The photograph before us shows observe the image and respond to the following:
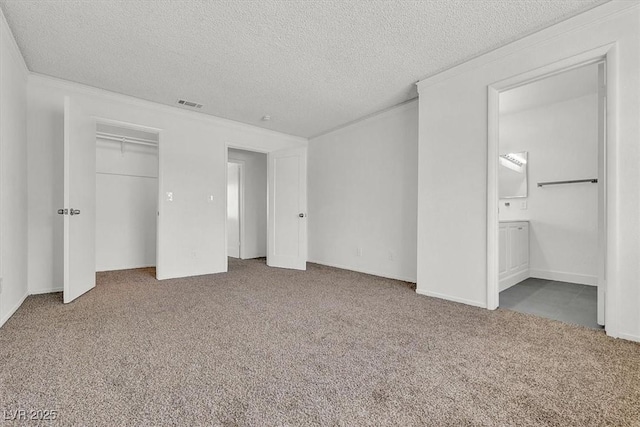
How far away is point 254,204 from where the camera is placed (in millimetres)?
6070

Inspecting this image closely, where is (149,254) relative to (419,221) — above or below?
below

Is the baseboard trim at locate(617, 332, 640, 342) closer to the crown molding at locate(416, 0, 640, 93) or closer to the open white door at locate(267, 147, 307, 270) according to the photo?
the crown molding at locate(416, 0, 640, 93)

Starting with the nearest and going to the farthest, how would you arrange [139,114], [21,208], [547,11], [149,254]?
[547,11] < [21,208] < [139,114] < [149,254]

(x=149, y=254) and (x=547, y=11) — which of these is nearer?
(x=547, y=11)

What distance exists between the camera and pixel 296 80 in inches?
126

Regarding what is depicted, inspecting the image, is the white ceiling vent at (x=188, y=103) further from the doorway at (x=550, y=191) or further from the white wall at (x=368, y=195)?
the doorway at (x=550, y=191)

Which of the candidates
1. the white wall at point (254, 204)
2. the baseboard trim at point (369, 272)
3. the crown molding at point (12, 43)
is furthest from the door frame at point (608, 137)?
the white wall at point (254, 204)

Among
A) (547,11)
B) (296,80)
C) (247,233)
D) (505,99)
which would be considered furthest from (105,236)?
(505,99)

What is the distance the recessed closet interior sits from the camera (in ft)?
14.7

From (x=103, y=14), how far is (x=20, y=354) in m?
2.38

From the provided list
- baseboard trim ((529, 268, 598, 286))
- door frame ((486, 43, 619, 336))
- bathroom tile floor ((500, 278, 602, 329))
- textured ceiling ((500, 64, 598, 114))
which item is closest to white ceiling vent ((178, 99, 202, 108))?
door frame ((486, 43, 619, 336))

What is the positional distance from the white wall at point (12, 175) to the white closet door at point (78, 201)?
0.35m

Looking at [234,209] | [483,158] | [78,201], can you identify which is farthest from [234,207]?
[483,158]

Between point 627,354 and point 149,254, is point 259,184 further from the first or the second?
point 627,354
